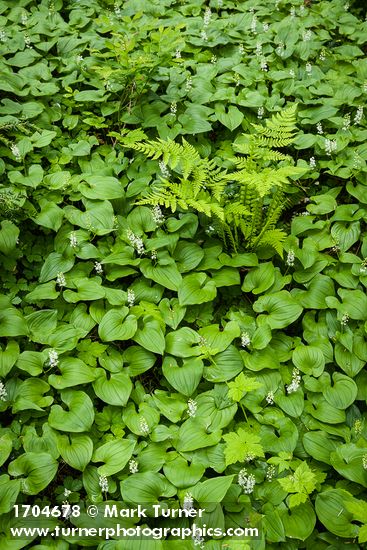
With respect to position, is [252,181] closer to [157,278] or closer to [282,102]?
[157,278]

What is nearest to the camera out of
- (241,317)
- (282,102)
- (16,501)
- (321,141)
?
(16,501)

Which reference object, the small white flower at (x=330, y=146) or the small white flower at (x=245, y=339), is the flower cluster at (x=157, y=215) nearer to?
the small white flower at (x=245, y=339)

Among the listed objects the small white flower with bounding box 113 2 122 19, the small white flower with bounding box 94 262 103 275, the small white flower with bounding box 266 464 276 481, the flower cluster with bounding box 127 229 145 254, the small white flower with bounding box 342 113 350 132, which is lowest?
the small white flower with bounding box 266 464 276 481

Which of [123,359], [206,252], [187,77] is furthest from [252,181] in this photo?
[187,77]

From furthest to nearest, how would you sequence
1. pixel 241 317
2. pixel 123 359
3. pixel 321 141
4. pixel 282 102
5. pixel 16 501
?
pixel 282 102 → pixel 321 141 → pixel 241 317 → pixel 123 359 → pixel 16 501

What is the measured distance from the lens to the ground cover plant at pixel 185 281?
348 cm

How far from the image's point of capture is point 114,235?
4.88 meters

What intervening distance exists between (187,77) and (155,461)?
4.52 m

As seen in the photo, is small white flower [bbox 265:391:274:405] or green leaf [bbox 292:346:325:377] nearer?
small white flower [bbox 265:391:274:405]

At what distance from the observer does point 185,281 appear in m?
4.44

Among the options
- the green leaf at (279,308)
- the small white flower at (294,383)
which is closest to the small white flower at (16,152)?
the green leaf at (279,308)

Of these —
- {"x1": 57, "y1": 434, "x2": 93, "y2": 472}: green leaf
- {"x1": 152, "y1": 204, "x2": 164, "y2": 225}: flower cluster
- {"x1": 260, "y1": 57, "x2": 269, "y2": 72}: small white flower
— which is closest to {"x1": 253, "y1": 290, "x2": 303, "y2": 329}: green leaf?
{"x1": 152, "y1": 204, "x2": 164, "y2": 225}: flower cluster

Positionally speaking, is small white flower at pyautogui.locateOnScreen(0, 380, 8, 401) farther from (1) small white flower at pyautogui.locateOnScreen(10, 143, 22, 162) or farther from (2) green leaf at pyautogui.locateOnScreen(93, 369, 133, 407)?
(1) small white flower at pyautogui.locateOnScreen(10, 143, 22, 162)

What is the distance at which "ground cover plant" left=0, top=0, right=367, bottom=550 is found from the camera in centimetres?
348
